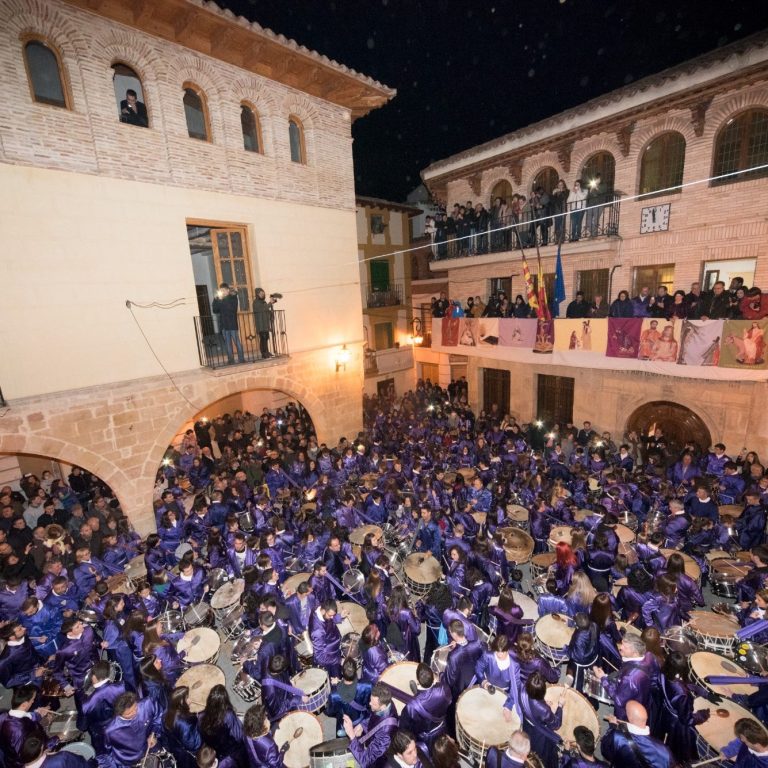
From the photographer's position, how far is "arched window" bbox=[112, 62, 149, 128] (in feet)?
31.4

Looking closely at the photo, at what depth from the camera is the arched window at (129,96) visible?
956 cm

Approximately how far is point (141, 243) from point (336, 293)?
602cm

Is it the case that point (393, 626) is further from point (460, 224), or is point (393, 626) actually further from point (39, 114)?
point (460, 224)

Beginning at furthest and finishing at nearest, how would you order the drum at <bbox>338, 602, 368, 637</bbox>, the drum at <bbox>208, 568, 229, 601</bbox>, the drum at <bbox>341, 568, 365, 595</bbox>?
the drum at <bbox>208, 568, 229, 601</bbox> → the drum at <bbox>341, 568, 365, 595</bbox> → the drum at <bbox>338, 602, 368, 637</bbox>

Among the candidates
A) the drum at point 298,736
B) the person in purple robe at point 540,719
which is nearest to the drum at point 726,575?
the person in purple robe at point 540,719

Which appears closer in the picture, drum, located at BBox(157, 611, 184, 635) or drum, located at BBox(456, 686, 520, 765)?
drum, located at BBox(456, 686, 520, 765)

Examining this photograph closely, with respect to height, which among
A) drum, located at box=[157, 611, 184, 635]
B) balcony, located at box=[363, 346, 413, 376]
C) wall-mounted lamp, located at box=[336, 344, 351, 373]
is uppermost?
wall-mounted lamp, located at box=[336, 344, 351, 373]

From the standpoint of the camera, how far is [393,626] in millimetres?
6512

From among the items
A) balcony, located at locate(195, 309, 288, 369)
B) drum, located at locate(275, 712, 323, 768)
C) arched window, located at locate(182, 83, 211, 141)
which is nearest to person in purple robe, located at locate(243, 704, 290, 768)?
drum, located at locate(275, 712, 323, 768)

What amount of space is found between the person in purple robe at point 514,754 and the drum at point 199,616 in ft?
16.1

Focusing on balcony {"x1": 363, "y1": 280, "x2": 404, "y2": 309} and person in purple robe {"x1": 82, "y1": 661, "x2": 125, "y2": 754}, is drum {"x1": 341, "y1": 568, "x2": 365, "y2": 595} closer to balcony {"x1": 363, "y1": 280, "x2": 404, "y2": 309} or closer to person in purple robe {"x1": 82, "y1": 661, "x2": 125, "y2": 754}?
person in purple robe {"x1": 82, "y1": 661, "x2": 125, "y2": 754}

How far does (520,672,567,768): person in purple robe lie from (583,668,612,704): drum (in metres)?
0.91

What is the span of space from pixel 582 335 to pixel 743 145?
636cm

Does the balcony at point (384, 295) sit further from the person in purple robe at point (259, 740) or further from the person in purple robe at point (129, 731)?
the person in purple robe at point (259, 740)
